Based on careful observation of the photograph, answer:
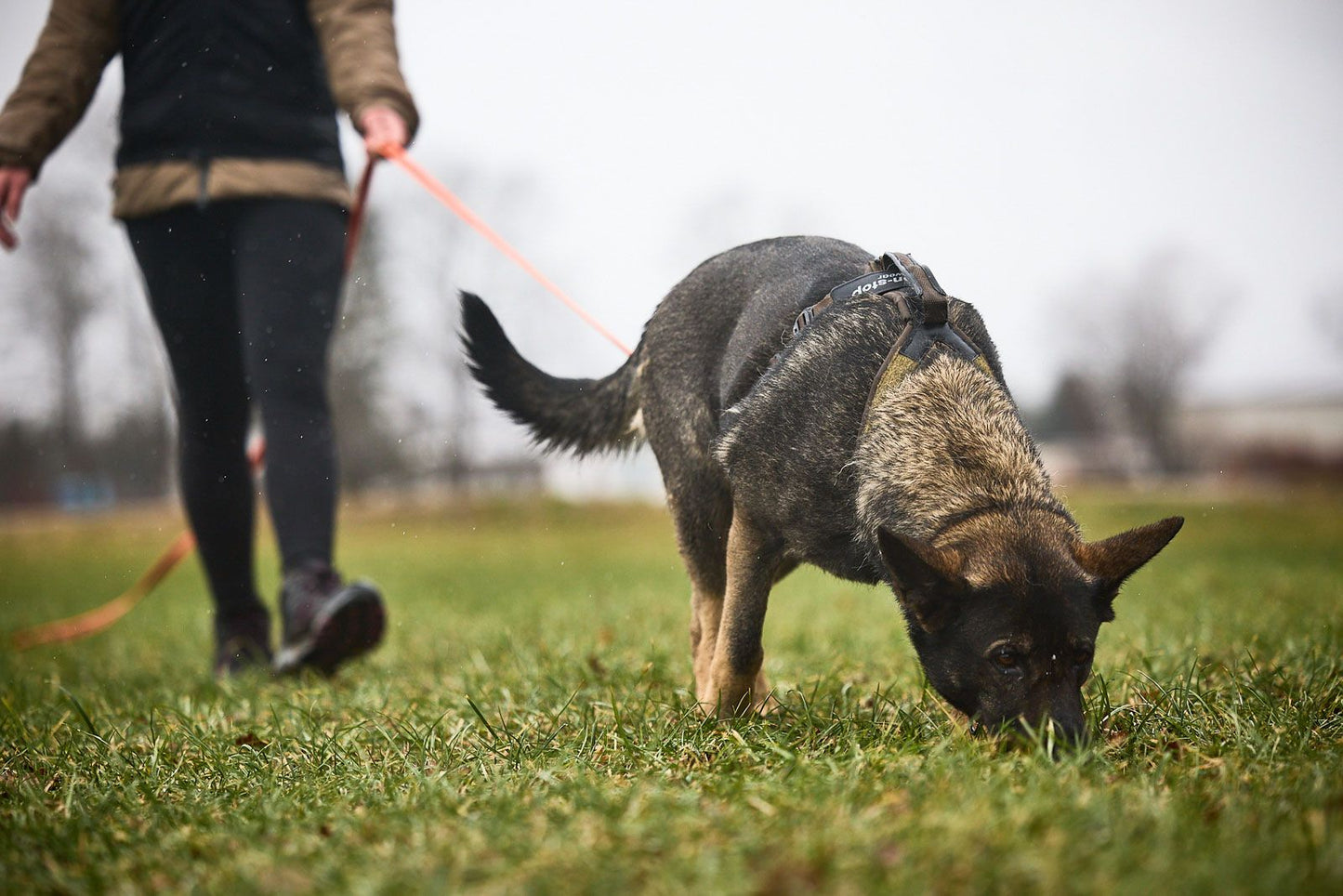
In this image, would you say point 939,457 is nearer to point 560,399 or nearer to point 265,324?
point 560,399

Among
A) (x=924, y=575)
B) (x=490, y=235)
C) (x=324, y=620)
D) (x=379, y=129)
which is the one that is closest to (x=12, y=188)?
(x=379, y=129)

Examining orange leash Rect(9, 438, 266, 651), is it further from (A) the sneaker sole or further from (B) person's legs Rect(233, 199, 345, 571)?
(A) the sneaker sole

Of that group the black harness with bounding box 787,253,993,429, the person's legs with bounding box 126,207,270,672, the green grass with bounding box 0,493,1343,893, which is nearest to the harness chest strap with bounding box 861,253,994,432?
the black harness with bounding box 787,253,993,429

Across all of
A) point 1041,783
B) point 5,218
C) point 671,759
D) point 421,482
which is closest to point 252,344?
point 5,218

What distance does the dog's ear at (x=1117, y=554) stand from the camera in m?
2.58

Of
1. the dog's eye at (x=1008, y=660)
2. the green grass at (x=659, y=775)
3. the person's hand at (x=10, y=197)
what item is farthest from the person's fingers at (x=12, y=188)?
the dog's eye at (x=1008, y=660)

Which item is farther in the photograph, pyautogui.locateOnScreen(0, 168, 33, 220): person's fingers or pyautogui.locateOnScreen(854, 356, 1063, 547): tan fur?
pyautogui.locateOnScreen(0, 168, 33, 220): person's fingers

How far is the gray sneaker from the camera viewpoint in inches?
151

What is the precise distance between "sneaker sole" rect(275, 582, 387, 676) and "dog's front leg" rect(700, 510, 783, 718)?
140 centimetres

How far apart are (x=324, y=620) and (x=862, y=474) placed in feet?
6.71

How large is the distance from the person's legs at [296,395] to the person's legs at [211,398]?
0.15m

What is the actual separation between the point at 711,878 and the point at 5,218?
12.5ft

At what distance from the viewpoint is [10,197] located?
158 inches

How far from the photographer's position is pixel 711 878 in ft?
5.36
